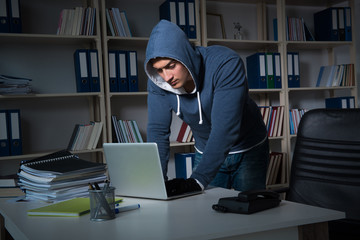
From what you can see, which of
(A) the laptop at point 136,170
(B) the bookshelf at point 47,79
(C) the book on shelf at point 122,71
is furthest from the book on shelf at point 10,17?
(A) the laptop at point 136,170

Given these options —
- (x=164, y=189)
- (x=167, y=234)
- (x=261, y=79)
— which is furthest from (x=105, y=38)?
(x=167, y=234)

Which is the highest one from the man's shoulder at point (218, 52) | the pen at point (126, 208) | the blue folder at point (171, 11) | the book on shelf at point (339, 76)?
the blue folder at point (171, 11)

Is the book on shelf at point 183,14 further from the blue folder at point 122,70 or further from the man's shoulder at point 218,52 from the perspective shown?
the man's shoulder at point 218,52

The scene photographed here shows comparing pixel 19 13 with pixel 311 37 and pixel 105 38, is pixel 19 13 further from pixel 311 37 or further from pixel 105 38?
pixel 311 37

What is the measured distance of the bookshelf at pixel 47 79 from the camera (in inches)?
120

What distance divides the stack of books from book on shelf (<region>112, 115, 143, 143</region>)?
153 centimetres

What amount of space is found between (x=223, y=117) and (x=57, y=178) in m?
0.66

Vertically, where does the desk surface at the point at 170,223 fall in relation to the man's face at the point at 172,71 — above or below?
below

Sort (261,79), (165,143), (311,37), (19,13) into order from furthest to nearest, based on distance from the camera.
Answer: (311,37)
(261,79)
(19,13)
(165,143)

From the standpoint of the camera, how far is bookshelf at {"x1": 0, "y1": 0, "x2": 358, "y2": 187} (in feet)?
9.98

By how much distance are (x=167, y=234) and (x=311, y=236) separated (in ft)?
1.34

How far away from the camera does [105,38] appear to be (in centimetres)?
301

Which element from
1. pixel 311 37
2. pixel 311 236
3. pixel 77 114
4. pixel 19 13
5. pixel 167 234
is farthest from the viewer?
pixel 311 37

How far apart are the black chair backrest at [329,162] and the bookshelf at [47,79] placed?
174 centimetres
